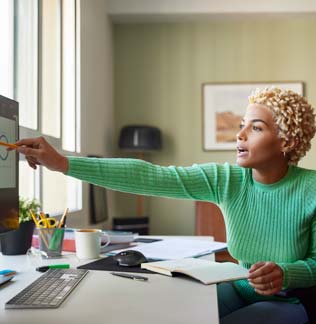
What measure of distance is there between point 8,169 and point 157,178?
406 millimetres

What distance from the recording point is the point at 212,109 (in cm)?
397

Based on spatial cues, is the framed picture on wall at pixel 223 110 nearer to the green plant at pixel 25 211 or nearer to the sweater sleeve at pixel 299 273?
the green plant at pixel 25 211

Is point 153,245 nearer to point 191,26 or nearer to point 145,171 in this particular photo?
point 145,171

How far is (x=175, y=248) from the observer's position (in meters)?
1.49

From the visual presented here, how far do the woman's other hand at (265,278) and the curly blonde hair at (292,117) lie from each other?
1.24 feet

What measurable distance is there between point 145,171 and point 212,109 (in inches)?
111

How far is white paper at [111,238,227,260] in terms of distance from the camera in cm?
136

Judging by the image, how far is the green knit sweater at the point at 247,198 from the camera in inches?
46.6

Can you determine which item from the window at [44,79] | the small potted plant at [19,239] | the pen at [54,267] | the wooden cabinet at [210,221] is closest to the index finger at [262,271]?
the pen at [54,267]

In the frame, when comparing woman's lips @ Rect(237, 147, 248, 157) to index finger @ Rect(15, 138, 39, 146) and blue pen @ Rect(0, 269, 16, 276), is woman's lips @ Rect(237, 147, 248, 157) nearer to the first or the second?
index finger @ Rect(15, 138, 39, 146)

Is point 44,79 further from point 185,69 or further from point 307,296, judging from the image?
point 185,69

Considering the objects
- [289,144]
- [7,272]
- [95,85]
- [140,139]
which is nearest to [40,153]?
[7,272]

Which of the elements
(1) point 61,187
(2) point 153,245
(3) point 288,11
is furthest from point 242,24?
(2) point 153,245

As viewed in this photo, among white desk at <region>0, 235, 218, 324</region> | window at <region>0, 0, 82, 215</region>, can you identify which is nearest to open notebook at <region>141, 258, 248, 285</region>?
white desk at <region>0, 235, 218, 324</region>
